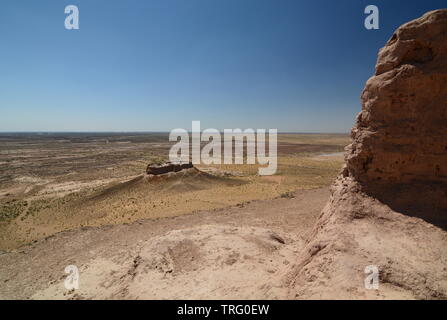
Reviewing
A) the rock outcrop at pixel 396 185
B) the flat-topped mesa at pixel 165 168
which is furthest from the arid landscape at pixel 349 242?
the flat-topped mesa at pixel 165 168

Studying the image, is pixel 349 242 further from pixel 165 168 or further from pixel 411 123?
pixel 165 168

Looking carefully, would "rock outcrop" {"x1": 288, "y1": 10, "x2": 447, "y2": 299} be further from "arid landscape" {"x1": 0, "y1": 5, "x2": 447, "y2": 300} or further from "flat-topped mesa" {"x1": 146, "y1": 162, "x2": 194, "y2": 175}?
"flat-topped mesa" {"x1": 146, "y1": 162, "x2": 194, "y2": 175}

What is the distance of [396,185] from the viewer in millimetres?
6504

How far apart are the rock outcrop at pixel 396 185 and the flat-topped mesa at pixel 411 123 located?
0.02m

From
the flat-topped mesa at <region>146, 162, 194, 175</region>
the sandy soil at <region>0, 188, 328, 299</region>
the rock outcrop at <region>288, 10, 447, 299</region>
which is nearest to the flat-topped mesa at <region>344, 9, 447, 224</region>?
the rock outcrop at <region>288, 10, 447, 299</region>

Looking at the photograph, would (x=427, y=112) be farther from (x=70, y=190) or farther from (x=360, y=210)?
(x=70, y=190)

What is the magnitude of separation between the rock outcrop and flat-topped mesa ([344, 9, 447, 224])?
2cm

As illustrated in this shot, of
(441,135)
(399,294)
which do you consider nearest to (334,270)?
(399,294)

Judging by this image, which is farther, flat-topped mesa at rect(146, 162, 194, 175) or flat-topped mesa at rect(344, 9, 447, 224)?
flat-topped mesa at rect(146, 162, 194, 175)

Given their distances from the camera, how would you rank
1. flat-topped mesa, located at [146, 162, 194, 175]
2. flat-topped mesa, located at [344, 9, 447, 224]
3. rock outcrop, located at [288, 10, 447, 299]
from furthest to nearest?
flat-topped mesa, located at [146, 162, 194, 175] < flat-topped mesa, located at [344, 9, 447, 224] < rock outcrop, located at [288, 10, 447, 299]

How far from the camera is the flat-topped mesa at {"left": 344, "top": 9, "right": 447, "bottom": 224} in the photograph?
6.00 meters

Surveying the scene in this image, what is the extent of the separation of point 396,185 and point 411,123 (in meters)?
1.60

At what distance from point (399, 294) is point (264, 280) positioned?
3.13 m

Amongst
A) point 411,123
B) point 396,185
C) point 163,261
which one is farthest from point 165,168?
point 411,123
